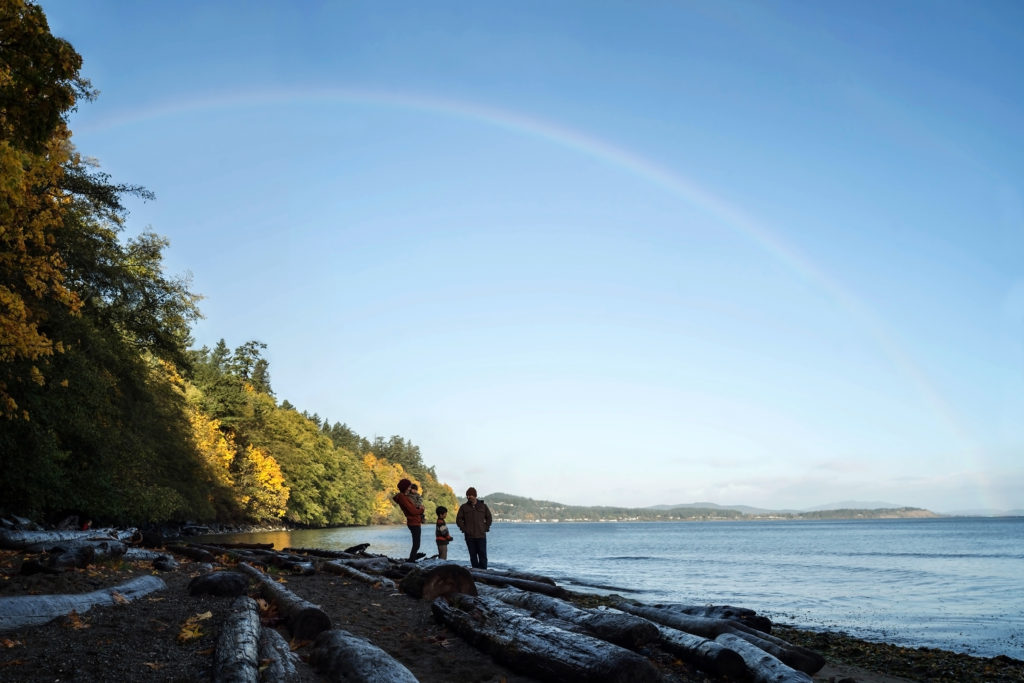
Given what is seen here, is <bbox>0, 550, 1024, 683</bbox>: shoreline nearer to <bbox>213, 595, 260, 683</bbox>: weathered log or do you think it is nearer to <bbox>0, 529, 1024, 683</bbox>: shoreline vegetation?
<bbox>0, 529, 1024, 683</bbox>: shoreline vegetation

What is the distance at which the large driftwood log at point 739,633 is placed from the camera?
941 centimetres

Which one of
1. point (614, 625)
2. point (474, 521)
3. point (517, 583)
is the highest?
point (474, 521)

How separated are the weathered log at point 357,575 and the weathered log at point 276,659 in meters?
6.57

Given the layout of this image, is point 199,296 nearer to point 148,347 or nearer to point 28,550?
point 148,347

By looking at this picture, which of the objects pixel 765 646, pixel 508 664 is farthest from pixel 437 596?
pixel 765 646

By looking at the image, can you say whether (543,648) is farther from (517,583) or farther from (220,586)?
(517,583)

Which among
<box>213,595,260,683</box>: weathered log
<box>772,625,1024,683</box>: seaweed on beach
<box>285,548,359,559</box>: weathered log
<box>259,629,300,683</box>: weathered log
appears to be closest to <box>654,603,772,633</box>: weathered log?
<box>772,625,1024,683</box>: seaweed on beach

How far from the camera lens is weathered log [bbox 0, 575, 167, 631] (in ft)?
25.9

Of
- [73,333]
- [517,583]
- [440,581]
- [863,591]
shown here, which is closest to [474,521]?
[517,583]

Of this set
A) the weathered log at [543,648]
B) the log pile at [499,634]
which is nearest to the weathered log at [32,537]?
the log pile at [499,634]

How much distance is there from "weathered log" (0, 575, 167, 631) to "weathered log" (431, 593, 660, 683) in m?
5.04

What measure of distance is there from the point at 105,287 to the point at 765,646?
2746cm

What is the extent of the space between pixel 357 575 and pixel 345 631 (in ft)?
25.3

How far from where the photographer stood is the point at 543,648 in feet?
24.3
